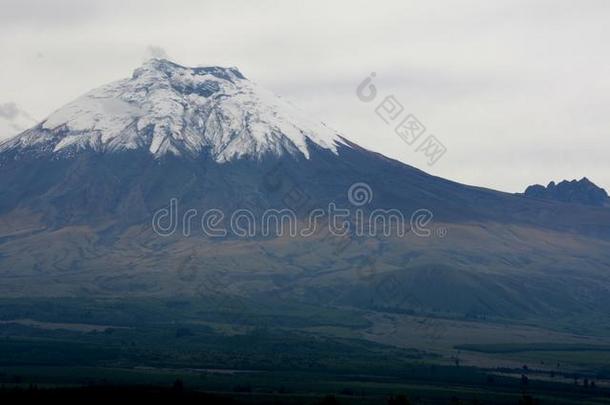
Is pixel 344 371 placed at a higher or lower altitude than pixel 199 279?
lower

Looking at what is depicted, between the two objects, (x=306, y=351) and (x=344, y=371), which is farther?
(x=306, y=351)

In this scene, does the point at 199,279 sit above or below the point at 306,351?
above

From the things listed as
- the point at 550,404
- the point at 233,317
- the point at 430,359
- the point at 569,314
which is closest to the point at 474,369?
the point at 430,359

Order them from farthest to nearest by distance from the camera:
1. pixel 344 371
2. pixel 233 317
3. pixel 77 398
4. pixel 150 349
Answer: pixel 233 317, pixel 150 349, pixel 344 371, pixel 77 398

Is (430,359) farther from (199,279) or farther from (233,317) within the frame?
(199,279)

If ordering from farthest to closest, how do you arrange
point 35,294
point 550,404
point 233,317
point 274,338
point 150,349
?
point 35,294 → point 233,317 → point 274,338 → point 150,349 → point 550,404

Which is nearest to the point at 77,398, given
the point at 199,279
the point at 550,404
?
the point at 550,404

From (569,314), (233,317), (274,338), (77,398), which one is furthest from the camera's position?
(569,314)

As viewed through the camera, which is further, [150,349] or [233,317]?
[233,317]

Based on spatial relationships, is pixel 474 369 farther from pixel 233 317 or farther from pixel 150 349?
pixel 233 317
